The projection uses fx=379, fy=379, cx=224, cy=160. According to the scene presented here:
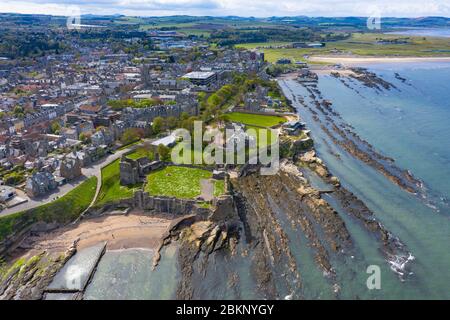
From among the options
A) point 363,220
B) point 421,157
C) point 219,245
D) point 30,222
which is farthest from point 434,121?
point 30,222

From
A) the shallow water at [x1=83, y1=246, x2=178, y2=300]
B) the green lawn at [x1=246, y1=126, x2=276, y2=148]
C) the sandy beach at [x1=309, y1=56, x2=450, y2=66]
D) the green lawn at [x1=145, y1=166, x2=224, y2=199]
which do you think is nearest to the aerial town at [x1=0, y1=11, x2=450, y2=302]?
the shallow water at [x1=83, y1=246, x2=178, y2=300]

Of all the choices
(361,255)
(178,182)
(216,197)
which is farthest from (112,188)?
(361,255)

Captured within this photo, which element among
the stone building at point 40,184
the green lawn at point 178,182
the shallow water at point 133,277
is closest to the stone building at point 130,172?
the green lawn at point 178,182

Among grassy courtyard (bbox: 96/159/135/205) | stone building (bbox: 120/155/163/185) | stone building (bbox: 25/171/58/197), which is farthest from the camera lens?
stone building (bbox: 120/155/163/185)

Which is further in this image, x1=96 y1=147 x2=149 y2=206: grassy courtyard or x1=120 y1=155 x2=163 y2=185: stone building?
x1=120 y1=155 x2=163 y2=185: stone building

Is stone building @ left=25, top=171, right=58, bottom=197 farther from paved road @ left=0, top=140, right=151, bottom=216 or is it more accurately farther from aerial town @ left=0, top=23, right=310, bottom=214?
paved road @ left=0, top=140, right=151, bottom=216

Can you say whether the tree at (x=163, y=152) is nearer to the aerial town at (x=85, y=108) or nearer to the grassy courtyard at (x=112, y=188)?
the aerial town at (x=85, y=108)
